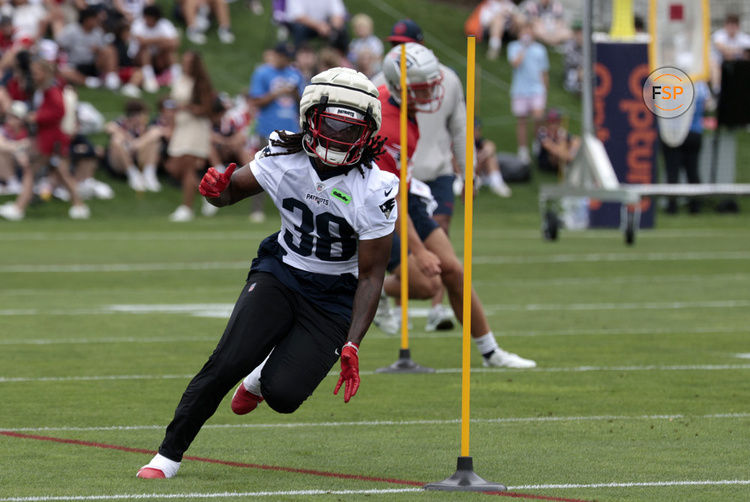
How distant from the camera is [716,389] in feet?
30.2

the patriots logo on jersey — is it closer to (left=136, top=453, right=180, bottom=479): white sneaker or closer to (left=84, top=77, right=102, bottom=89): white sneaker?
(left=136, top=453, right=180, bottom=479): white sneaker

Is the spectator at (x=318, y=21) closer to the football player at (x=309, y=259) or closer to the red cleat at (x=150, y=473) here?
the football player at (x=309, y=259)

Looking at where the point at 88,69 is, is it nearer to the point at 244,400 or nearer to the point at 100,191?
the point at 100,191

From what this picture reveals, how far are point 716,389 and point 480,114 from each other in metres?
22.0

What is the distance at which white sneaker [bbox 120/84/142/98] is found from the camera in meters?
27.2

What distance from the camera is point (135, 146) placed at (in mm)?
24734

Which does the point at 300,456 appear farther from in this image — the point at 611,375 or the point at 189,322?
the point at 189,322

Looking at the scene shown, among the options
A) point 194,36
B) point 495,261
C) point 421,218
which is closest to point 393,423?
point 421,218

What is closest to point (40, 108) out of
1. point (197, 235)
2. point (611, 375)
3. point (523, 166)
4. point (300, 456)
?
point (197, 235)

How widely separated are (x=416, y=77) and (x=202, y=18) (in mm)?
21144

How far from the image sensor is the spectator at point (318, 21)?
27.2 m

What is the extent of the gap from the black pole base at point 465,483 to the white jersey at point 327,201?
43.9 inches

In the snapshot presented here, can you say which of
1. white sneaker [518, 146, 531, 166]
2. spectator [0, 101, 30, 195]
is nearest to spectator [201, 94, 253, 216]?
spectator [0, 101, 30, 195]

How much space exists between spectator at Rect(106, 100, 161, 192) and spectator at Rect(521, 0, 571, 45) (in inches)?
469
